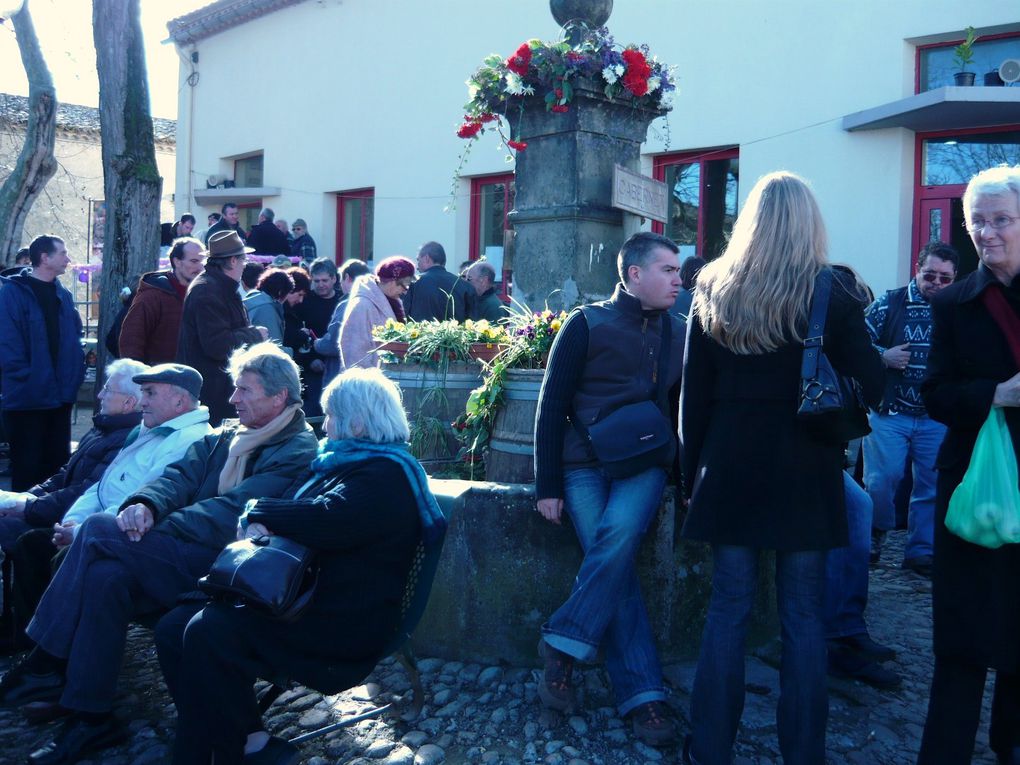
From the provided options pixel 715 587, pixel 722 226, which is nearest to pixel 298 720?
pixel 715 587

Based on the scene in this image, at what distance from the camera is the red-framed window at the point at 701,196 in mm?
11250

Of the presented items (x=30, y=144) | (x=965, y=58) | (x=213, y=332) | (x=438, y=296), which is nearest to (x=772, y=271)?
(x=213, y=332)

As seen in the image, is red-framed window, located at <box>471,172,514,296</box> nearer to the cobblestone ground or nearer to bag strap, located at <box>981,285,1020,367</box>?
the cobblestone ground

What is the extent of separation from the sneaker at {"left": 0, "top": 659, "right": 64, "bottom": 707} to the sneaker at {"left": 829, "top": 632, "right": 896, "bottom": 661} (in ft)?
10.2

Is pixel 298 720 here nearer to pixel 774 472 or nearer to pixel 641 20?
pixel 774 472

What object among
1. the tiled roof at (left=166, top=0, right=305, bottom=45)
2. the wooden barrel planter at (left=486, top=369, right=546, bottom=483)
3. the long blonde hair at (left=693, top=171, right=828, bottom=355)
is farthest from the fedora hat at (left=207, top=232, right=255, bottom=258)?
the tiled roof at (left=166, top=0, right=305, bottom=45)

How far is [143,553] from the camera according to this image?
3.92 metres

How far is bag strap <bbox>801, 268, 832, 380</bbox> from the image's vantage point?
307 centimetres

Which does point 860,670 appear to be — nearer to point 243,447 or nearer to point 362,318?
point 243,447

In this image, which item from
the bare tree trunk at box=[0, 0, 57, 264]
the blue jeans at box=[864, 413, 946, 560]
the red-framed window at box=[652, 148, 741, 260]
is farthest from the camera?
the bare tree trunk at box=[0, 0, 57, 264]

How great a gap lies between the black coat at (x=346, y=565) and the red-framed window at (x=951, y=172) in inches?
285

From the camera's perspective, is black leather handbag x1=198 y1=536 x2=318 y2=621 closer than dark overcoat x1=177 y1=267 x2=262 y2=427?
Yes

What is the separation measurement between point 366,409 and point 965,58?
24.4 ft

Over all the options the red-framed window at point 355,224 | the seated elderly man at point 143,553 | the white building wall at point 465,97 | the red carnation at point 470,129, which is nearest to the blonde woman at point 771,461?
the seated elderly man at point 143,553
